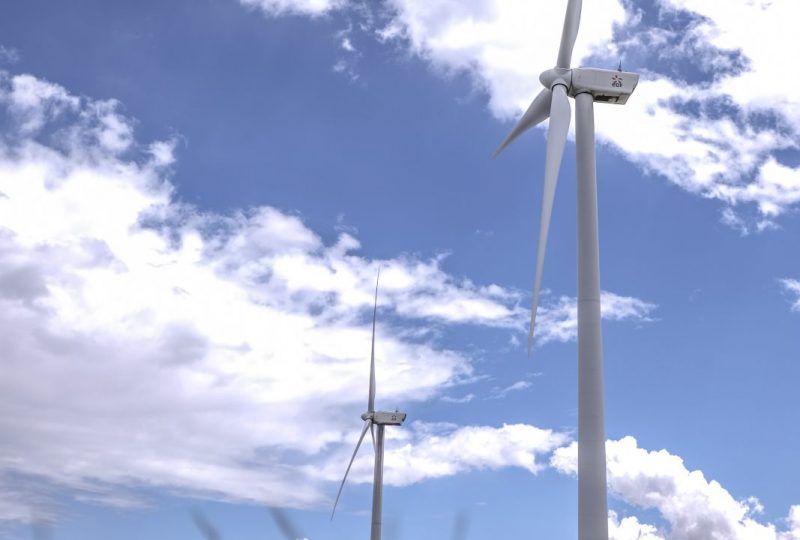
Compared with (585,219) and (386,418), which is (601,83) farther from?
(386,418)

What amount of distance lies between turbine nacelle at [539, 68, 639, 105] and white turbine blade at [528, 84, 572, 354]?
1.68 feet

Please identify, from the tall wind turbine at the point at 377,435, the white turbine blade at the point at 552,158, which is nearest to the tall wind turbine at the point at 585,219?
the white turbine blade at the point at 552,158

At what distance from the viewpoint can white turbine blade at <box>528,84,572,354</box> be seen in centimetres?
3534

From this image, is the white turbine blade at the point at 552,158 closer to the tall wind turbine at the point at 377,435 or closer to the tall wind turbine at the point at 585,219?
the tall wind turbine at the point at 585,219

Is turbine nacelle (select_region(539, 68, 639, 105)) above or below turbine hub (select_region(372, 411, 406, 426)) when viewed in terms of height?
above

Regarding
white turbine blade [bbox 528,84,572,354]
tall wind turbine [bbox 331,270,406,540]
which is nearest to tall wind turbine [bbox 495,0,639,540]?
white turbine blade [bbox 528,84,572,354]

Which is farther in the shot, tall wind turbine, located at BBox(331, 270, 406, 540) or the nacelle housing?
tall wind turbine, located at BBox(331, 270, 406, 540)

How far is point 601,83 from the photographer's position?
3947 centimetres

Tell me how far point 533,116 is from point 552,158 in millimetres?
5897

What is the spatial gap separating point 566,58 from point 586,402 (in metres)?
16.1

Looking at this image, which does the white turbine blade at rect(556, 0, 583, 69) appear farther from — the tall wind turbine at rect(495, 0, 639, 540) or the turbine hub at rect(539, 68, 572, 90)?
the turbine hub at rect(539, 68, 572, 90)

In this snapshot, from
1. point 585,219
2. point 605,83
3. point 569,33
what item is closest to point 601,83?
point 605,83

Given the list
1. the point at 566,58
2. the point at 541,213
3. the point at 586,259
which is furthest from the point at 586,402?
the point at 566,58

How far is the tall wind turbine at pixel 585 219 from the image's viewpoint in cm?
3180
